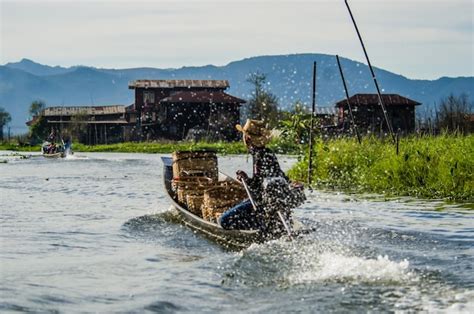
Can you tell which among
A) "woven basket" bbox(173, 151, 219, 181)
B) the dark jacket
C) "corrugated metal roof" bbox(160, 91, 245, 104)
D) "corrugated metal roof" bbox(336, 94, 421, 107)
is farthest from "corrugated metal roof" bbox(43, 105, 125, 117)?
the dark jacket

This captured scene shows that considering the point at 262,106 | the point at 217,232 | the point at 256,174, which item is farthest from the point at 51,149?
the point at 256,174

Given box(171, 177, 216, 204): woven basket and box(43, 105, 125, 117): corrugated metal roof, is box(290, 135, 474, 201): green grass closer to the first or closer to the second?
box(171, 177, 216, 204): woven basket

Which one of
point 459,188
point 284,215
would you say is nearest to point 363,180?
point 459,188

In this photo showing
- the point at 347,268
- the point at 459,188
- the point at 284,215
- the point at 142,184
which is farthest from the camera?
the point at 142,184

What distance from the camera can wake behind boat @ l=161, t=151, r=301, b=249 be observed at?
1255 centimetres

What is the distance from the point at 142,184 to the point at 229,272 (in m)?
17.8

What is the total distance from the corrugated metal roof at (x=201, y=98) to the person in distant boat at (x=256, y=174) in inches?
2329

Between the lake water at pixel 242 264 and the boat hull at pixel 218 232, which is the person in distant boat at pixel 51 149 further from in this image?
the boat hull at pixel 218 232

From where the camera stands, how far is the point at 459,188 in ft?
65.8

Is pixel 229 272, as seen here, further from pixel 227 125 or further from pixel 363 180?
pixel 227 125

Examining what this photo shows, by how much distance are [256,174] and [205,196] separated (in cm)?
264

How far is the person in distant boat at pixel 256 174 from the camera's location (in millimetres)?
12008

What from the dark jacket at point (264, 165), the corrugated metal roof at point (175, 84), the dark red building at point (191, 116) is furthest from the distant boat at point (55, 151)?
the dark jacket at point (264, 165)

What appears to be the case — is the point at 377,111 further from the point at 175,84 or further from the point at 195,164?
the point at 195,164
